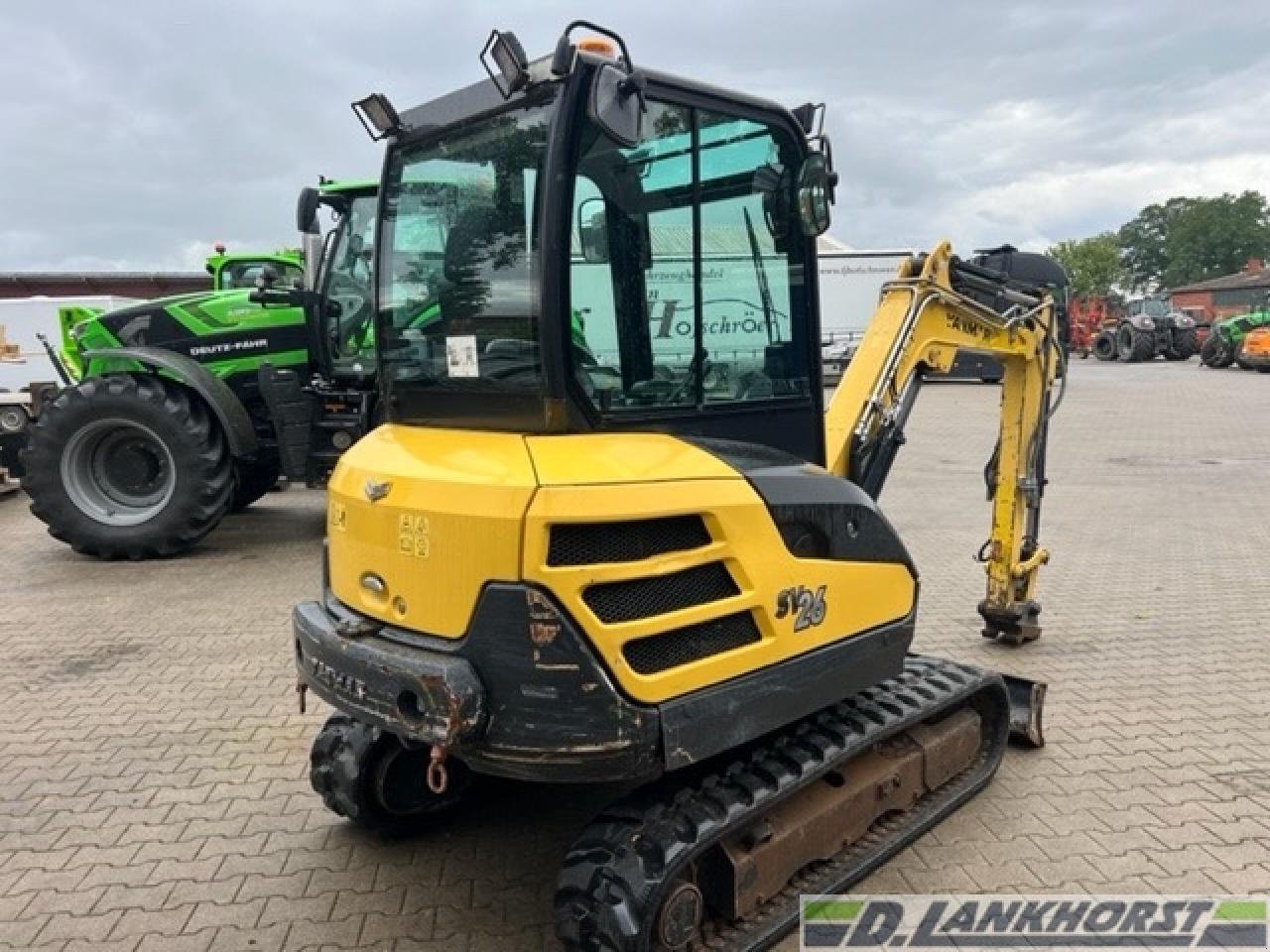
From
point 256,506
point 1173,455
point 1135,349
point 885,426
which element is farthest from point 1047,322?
point 1135,349

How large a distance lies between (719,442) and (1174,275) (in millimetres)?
108080

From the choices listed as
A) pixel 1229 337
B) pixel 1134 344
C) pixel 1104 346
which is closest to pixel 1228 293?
pixel 1104 346

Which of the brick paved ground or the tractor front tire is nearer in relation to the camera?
the brick paved ground

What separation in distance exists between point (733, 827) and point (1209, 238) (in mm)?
108547

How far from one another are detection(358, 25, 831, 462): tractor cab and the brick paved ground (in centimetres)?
157

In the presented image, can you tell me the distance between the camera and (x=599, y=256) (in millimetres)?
2764

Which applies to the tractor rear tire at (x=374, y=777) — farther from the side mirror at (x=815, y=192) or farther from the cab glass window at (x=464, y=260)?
the side mirror at (x=815, y=192)

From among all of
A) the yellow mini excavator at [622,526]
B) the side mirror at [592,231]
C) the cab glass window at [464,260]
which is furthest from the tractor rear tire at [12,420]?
the side mirror at [592,231]

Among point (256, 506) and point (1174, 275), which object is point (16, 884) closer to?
point (256, 506)

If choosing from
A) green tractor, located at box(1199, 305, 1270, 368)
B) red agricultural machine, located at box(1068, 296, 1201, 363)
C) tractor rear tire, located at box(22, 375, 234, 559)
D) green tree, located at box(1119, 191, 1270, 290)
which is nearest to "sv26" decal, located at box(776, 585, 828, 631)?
tractor rear tire, located at box(22, 375, 234, 559)

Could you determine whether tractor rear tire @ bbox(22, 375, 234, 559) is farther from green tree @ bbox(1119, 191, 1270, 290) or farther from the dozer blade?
green tree @ bbox(1119, 191, 1270, 290)

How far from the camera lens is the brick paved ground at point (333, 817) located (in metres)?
3.20

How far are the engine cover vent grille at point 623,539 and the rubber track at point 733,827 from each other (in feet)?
2.43

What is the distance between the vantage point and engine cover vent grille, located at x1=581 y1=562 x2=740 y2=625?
8.21 feet
